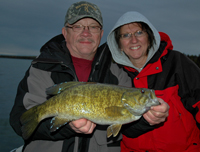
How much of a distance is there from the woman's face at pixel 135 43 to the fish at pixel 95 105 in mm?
1276

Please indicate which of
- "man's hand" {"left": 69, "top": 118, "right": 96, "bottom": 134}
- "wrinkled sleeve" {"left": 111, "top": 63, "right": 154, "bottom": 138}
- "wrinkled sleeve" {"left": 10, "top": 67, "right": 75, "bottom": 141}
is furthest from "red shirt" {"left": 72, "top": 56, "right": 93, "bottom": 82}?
"man's hand" {"left": 69, "top": 118, "right": 96, "bottom": 134}

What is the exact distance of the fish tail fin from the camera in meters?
2.65

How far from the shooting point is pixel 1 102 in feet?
53.0

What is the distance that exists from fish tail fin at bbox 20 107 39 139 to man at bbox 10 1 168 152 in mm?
245

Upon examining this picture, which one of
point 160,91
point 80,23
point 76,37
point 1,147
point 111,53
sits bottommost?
point 1,147

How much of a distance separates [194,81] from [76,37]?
2.55 meters

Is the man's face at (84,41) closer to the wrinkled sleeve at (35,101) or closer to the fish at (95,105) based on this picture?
the wrinkled sleeve at (35,101)

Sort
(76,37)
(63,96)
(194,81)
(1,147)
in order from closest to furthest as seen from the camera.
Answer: (63,96), (194,81), (76,37), (1,147)

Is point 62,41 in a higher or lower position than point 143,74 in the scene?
higher

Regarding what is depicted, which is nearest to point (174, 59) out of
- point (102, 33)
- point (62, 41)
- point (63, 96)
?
point (102, 33)

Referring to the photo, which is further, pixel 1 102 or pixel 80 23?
pixel 1 102

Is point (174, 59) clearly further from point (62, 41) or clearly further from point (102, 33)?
point (62, 41)

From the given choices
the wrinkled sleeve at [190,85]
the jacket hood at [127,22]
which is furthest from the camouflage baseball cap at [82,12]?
the wrinkled sleeve at [190,85]

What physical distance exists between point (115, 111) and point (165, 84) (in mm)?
1423
